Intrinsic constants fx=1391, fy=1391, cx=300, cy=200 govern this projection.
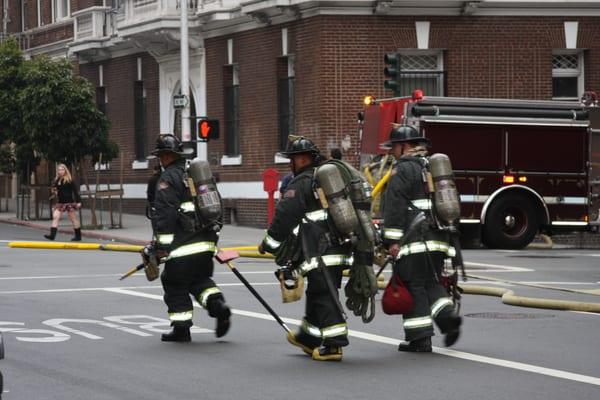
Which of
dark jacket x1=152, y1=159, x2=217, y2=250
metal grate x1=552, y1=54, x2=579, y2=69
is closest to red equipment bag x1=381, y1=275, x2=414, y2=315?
dark jacket x1=152, y1=159, x2=217, y2=250

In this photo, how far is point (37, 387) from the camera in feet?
32.0

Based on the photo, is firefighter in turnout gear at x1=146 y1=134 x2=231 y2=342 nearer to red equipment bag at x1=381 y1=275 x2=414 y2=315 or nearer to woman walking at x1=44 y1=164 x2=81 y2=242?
red equipment bag at x1=381 y1=275 x2=414 y2=315

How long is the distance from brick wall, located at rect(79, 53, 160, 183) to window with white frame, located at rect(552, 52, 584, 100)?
11920 mm

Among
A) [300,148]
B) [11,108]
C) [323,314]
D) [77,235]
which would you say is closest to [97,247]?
[77,235]

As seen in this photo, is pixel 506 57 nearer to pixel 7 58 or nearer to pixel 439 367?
pixel 7 58

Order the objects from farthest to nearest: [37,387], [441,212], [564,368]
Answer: [441,212] < [564,368] < [37,387]

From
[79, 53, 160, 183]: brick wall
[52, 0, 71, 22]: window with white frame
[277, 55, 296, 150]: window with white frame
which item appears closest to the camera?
[277, 55, 296, 150]: window with white frame

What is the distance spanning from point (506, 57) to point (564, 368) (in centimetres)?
2100

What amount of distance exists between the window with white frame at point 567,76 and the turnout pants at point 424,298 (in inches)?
814

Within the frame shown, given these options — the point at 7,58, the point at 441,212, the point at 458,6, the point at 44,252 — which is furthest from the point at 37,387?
the point at 7,58

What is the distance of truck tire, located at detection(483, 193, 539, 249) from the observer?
1000 inches

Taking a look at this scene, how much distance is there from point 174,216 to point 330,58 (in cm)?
1821

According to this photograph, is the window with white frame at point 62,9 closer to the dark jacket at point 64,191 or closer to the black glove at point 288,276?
the dark jacket at point 64,191

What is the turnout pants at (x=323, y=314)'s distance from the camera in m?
10.9
